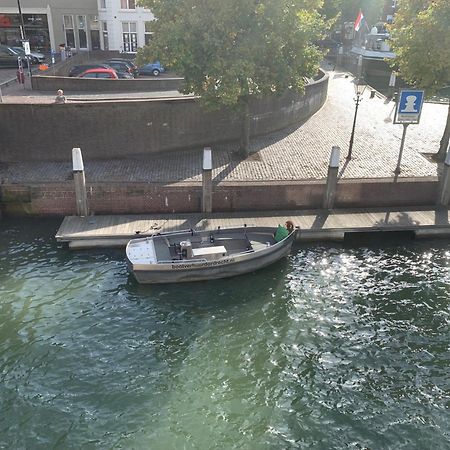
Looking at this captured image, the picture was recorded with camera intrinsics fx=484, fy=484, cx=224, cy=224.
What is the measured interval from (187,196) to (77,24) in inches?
1524

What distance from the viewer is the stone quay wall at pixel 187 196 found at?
65.8 feet

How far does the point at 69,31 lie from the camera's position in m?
50.7

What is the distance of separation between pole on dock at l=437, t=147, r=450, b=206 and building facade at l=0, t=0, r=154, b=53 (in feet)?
121

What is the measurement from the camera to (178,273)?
16.6m

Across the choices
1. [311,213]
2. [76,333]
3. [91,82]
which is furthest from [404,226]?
[91,82]

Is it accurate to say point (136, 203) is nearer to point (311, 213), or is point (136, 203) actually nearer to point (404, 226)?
point (311, 213)

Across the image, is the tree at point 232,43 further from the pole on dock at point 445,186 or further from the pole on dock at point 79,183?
the pole on dock at point 445,186

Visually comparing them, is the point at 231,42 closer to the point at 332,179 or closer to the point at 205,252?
the point at 332,179

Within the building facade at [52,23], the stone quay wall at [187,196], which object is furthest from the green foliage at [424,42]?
the building facade at [52,23]

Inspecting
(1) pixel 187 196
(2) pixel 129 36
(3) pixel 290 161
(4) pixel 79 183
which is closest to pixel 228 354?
(1) pixel 187 196

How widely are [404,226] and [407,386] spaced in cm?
877

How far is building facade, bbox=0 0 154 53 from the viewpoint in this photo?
4875 cm

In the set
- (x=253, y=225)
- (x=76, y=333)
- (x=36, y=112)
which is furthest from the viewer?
(x=36, y=112)

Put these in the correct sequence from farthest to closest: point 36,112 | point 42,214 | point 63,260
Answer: point 36,112 < point 42,214 < point 63,260
